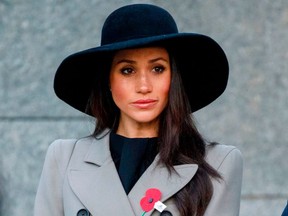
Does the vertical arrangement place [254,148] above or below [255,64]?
below

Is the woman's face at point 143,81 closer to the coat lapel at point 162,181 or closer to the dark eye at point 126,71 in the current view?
the dark eye at point 126,71

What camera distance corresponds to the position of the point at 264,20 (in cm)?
741

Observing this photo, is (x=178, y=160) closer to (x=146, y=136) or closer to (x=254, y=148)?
(x=146, y=136)

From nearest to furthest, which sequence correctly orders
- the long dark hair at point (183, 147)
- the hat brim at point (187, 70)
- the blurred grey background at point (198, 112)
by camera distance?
1. the long dark hair at point (183, 147)
2. the hat brim at point (187, 70)
3. the blurred grey background at point (198, 112)

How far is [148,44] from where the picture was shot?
4.88 meters

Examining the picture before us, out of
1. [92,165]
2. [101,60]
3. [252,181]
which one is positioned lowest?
[252,181]

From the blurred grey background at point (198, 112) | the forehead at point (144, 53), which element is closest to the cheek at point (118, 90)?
the forehead at point (144, 53)

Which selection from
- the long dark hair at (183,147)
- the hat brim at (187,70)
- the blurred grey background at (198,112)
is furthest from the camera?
the blurred grey background at (198,112)

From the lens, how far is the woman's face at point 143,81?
491 centimetres

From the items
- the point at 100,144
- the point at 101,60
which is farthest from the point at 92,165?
the point at 101,60

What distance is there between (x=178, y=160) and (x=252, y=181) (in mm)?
2517

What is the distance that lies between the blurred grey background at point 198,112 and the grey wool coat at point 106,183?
224 centimetres

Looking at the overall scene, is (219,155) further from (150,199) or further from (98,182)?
(98,182)

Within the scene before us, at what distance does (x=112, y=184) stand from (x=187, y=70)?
584mm
